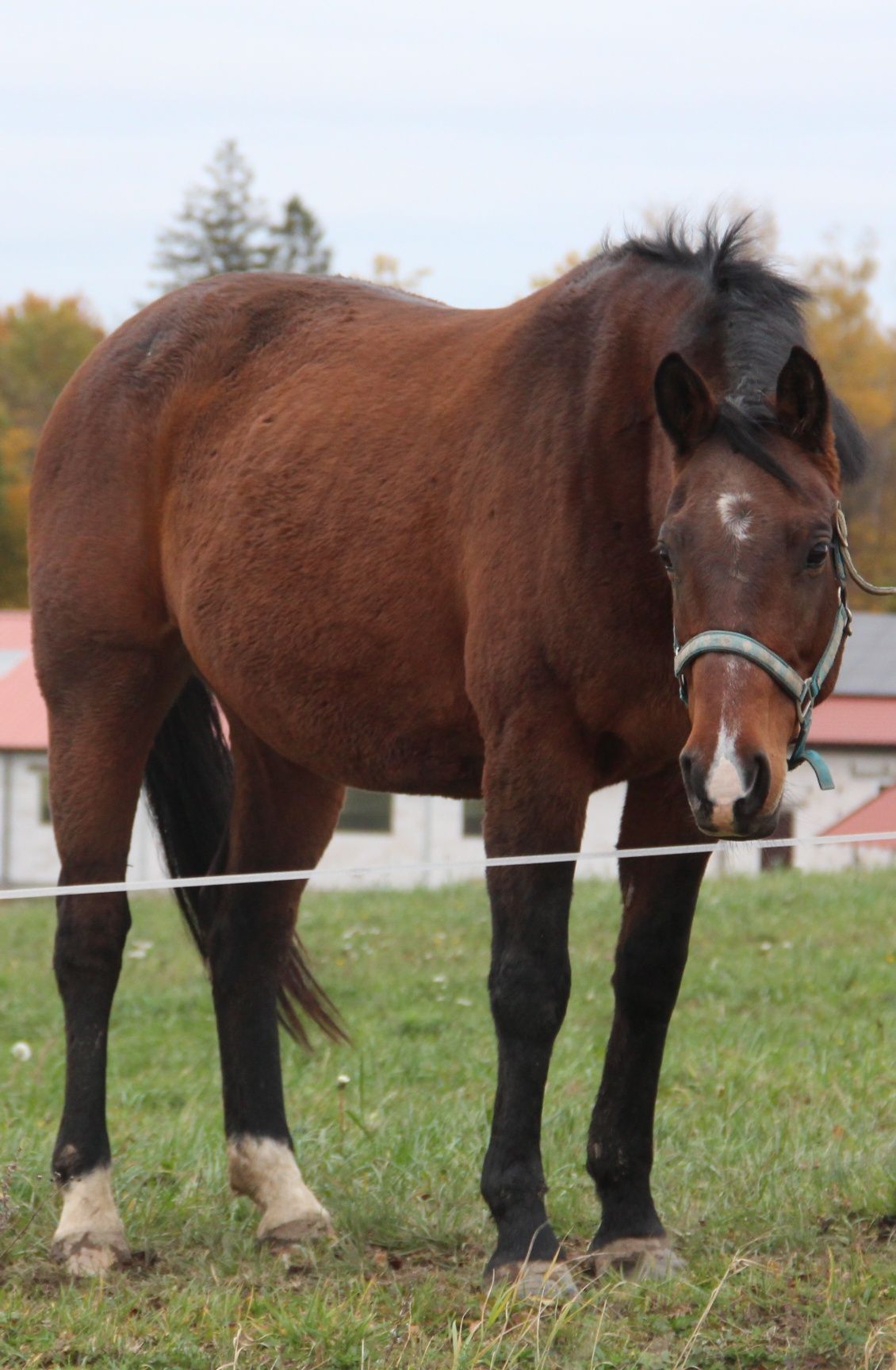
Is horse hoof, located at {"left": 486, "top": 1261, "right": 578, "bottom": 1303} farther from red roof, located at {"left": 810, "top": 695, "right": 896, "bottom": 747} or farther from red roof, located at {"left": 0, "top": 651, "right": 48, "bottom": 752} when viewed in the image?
red roof, located at {"left": 0, "top": 651, "right": 48, "bottom": 752}

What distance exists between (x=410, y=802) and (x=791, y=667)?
2491cm

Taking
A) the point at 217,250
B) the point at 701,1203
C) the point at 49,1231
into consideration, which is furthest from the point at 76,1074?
the point at 217,250

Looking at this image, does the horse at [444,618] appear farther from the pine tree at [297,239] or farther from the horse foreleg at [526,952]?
the pine tree at [297,239]

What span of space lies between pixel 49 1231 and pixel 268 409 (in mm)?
2346

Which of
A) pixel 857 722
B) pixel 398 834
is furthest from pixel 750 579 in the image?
pixel 398 834

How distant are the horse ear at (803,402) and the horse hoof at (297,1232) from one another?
2.44 meters

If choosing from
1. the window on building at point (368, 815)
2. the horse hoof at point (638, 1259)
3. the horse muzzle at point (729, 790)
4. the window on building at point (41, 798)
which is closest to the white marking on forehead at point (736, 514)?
the horse muzzle at point (729, 790)

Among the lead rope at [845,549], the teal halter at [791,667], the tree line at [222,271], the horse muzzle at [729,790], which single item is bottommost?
the horse muzzle at [729,790]

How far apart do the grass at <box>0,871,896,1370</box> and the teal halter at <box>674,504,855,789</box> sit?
1.19 metres

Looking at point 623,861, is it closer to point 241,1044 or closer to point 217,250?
point 241,1044

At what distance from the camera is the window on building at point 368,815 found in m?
27.5

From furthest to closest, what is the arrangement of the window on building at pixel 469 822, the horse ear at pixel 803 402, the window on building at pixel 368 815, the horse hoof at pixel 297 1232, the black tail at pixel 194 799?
the window on building at pixel 368 815
the window on building at pixel 469 822
the black tail at pixel 194 799
the horse hoof at pixel 297 1232
the horse ear at pixel 803 402

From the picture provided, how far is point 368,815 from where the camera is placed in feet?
91.4

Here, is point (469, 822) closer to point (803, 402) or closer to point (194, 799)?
point (194, 799)
